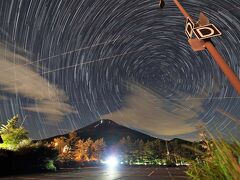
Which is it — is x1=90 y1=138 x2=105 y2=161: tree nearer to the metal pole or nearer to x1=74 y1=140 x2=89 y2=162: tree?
x1=74 y1=140 x2=89 y2=162: tree

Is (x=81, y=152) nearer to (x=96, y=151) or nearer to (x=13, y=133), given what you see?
(x=96, y=151)

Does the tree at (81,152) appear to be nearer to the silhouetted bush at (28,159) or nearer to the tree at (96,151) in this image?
the tree at (96,151)

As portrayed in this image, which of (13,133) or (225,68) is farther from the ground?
(13,133)

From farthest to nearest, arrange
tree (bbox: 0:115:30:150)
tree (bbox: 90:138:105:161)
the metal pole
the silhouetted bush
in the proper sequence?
tree (bbox: 90:138:105:161), tree (bbox: 0:115:30:150), the silhouetted bush, the metal pole

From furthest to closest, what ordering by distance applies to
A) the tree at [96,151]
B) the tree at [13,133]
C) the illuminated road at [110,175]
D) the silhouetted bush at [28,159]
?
the tree at [96,151], the tree at [13,133], the silhouetted bush at [28,159], the illuminated road at [110,175]

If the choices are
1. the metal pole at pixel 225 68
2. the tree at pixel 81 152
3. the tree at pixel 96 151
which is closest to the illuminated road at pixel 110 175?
the metal pole at pixel 225 68

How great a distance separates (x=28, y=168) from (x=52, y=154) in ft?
15.5

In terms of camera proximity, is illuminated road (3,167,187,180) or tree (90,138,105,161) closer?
illuminated road (3,167,187,180)

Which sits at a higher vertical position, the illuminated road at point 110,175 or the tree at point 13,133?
the tree at point 13,133

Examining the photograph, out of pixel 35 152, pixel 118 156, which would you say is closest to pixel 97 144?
pixel 118 156

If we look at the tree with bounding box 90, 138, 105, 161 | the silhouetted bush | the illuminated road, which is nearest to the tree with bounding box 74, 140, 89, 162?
the tree with bounding box 90, 138, 105, 161

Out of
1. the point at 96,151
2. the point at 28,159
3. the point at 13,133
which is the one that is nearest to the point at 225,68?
the point at 28,159

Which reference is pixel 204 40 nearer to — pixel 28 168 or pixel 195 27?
pixel 195 27

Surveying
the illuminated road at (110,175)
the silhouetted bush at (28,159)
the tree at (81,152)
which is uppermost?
the tree at (81,152)
